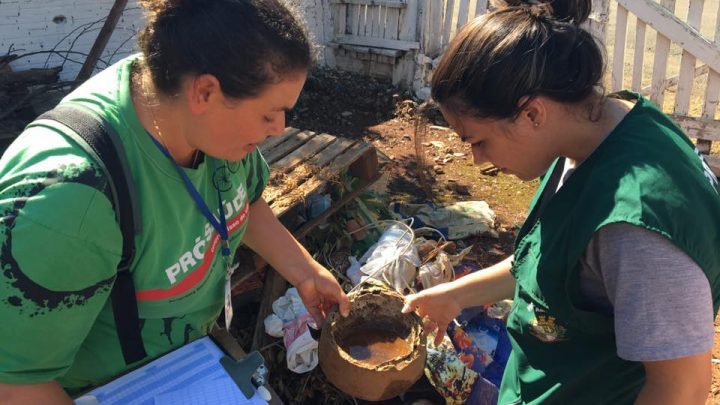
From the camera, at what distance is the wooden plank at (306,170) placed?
327cm

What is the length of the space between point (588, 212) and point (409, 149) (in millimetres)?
4881

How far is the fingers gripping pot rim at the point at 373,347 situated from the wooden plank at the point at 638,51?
160 inches

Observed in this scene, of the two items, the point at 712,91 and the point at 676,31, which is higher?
the point at 676,31

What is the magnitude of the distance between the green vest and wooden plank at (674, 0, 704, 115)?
4371 millimetres

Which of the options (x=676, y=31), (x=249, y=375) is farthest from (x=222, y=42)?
(x=676, y=31)

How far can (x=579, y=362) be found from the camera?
1.56 metres

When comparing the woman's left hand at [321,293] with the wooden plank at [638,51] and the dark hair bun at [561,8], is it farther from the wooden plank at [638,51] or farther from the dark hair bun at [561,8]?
the wooden plank at [638,51]

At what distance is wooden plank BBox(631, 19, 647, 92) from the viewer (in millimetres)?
5289

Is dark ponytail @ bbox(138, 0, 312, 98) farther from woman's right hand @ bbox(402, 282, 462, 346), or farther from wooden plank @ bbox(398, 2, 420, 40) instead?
wooden plank @ bbox(398, 2, 420, 40)

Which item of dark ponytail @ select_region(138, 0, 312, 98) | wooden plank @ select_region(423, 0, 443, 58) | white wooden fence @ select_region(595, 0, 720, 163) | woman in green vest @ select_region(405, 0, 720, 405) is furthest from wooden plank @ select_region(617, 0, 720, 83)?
dark ponytail @ select_region(138, 0, 312, 98)

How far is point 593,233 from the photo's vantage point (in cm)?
123

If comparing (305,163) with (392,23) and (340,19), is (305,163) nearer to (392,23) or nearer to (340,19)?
(392,23)

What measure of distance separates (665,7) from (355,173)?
11.0 feet

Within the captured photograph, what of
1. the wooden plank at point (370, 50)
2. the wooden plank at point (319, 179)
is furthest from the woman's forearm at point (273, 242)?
the wooden plank at point (370, 50)
